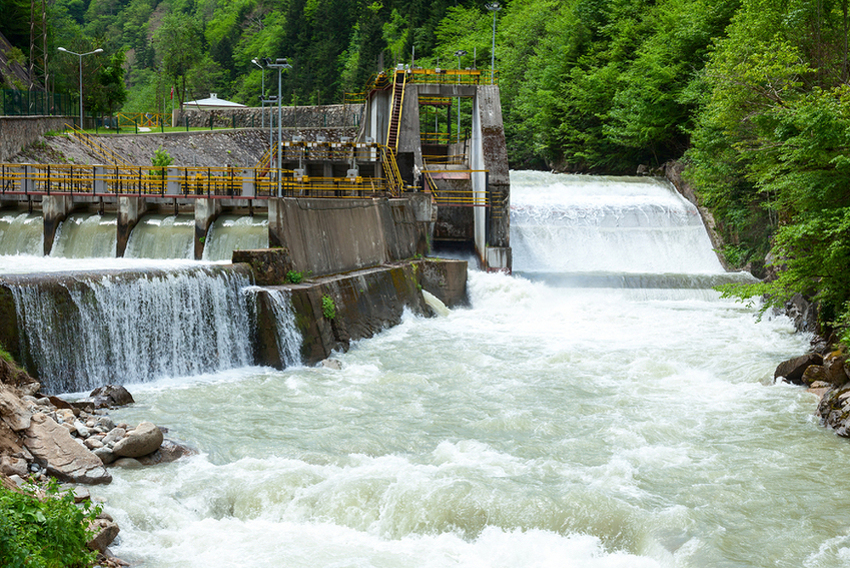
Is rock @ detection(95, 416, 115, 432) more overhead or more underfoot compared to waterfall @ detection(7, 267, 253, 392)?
more underfoot

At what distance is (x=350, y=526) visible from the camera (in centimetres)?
939

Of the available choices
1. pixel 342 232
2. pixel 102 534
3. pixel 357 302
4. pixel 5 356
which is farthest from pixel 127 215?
pixel 102 534

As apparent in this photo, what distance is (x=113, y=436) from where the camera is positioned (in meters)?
10.9

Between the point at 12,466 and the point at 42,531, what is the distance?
7.78ft

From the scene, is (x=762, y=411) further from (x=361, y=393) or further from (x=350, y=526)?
(x=350, y=526)

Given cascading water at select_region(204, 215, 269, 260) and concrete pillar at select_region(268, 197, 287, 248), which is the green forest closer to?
concrete pillar at select_region(268, 197, 287, 248)

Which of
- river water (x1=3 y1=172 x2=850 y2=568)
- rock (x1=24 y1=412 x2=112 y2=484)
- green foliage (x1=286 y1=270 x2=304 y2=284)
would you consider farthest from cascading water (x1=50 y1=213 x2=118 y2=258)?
rock (x1=24 y1=412 x2=112 y2=484)

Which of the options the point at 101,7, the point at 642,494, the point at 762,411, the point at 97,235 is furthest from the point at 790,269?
the point at 101,7

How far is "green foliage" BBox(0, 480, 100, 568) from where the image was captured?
645cm

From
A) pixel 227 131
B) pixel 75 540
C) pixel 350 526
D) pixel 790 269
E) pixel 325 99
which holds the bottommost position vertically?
pixel 350 526

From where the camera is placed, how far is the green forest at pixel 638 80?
637 inches

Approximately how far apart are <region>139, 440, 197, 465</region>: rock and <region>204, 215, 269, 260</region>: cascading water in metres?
9.48

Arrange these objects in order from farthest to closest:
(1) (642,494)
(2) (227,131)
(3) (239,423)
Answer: (2) (227,131) → (3) (239,423) → (1) (642,494)

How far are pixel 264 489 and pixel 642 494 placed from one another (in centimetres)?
Answer: 473
